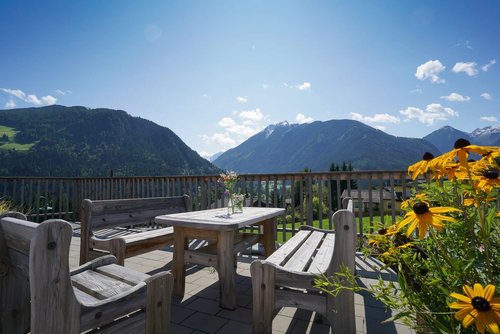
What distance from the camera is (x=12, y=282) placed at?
169cm

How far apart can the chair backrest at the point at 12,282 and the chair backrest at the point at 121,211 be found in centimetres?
112

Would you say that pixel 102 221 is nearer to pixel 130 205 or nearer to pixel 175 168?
pixel 130 205

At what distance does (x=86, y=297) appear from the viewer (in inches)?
56.9

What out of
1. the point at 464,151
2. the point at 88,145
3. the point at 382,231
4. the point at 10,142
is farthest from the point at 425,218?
the point at 10,142

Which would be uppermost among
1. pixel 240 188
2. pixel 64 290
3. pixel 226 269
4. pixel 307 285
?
pixel 240 188

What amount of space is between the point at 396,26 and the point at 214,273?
907 centimetres

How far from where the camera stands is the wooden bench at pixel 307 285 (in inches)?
64.9

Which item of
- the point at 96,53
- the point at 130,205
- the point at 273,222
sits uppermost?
the point at 96,53

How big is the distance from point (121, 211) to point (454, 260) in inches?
130

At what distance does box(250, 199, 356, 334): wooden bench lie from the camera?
1.65m

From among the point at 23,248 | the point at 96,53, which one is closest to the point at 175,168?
the point at 96,53

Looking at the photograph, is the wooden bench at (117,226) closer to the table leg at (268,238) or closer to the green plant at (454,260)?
the table leg at (268,238)

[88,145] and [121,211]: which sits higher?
[88,145]

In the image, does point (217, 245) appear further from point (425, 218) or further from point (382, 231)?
point (425, 218)
